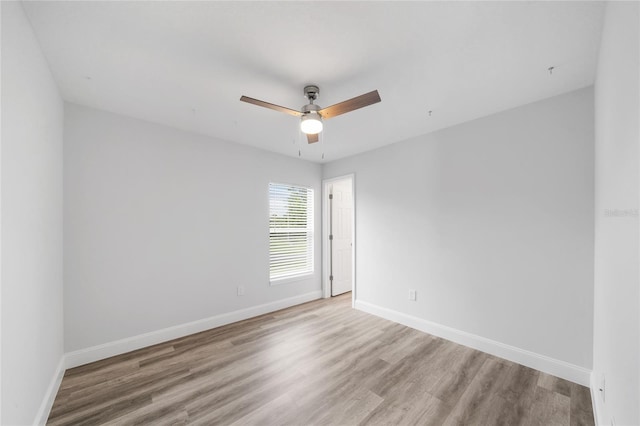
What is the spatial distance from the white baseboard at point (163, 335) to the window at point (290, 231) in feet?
1.44

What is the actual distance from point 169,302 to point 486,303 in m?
3.55

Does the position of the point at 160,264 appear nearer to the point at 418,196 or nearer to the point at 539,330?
the point at 418,196

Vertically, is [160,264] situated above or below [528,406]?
above

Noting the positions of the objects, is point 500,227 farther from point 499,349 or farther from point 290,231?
point 290,231

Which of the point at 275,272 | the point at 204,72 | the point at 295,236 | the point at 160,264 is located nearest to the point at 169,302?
the point at 160,264

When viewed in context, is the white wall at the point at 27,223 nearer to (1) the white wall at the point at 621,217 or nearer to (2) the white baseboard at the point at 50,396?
(2) the white baseboard at the point at 50,396

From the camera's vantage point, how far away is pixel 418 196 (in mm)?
3361

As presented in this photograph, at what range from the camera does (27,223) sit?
60.4 inches

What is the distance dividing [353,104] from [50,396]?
3161 millimetres

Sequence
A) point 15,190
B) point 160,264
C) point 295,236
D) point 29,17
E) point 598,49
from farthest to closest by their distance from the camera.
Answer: point 295,236, point 160,264, point 598,49, point 29,17, point 15,190

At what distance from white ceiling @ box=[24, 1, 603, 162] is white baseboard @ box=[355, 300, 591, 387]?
94.0 inches

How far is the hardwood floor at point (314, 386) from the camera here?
1.84m

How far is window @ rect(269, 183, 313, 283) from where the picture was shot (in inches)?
162

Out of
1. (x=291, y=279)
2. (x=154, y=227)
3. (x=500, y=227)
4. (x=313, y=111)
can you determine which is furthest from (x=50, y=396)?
(x=500, y=227)
